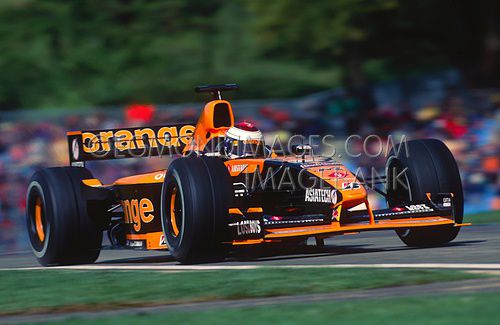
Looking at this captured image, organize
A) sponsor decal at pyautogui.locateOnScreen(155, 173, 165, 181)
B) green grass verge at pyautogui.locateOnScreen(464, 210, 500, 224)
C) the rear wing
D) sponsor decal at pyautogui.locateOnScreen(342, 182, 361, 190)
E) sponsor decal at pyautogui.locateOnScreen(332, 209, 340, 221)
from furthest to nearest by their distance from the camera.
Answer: green grass verge at pyautogui.locateOnScreen(464, 210, 500, 224)
the rear wing
sponsor decal at pyautogui.locateOnScreen(155, 173, 165, 181)
sponsor decal at pyautogui.locateOnScreen(342, 182, 361, 190)
sponsor decal at pyautogui.locateOnScreen(332, 209, 340, 221)

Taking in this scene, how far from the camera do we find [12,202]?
672 inches

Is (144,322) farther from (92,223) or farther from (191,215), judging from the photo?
(92,223)

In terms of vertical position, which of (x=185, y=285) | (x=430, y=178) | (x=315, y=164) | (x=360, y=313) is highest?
(x=315, y=164)

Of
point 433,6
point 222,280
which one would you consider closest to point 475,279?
point 222,280

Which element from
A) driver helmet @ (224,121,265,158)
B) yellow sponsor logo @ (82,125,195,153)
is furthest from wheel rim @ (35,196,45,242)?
driver helmet @ (224,121,265,158)

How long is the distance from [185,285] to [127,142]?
4430 millimetres

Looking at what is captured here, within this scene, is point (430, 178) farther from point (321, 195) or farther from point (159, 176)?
point (159, 176)

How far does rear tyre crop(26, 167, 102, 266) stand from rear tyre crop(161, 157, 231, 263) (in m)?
1.70

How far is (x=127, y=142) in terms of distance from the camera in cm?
1249

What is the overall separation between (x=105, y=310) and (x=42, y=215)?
493cm

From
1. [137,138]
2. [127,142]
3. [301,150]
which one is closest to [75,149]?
[127,142]

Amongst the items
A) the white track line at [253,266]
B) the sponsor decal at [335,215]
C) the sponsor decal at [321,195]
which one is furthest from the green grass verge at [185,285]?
the sponsor decal at [321,195]

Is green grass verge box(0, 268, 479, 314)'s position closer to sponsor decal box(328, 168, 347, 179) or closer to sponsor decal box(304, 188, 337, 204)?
sponsor decal box(304, 188, 337, 204)

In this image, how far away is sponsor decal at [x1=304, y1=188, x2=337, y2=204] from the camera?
10.3 metres
